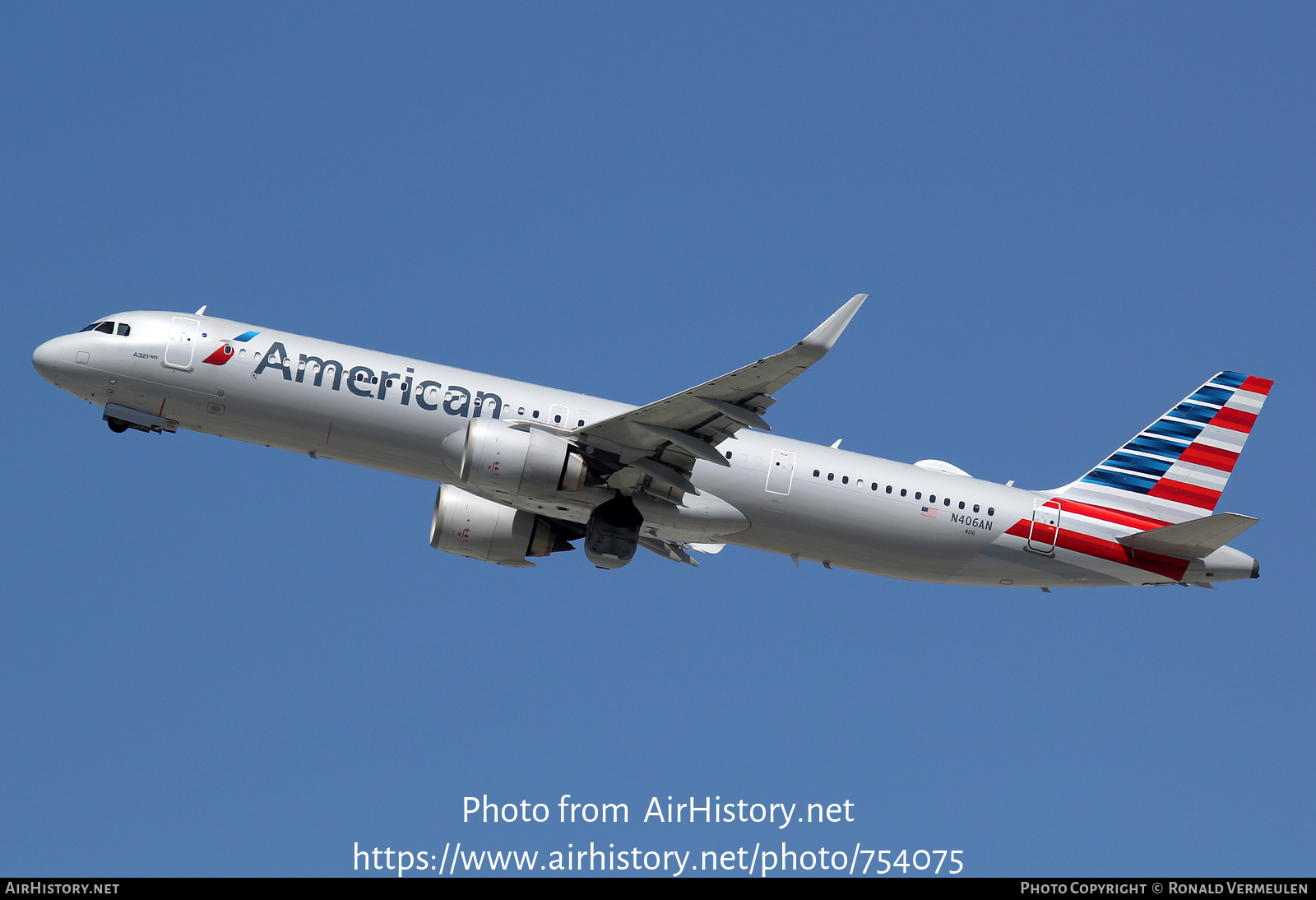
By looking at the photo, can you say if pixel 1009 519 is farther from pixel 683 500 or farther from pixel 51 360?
pixel 51 360

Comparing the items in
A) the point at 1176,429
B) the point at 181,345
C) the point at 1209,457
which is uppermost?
the point at 1176,429

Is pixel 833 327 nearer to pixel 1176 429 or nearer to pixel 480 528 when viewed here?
pixel 480 528

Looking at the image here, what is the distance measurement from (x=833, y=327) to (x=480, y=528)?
1358cm

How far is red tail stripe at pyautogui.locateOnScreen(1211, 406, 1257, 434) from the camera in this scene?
133 feet

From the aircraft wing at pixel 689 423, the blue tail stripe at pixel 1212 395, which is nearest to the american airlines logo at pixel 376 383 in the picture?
the aircraft wing at pixel 689 423

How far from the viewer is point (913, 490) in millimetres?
36906

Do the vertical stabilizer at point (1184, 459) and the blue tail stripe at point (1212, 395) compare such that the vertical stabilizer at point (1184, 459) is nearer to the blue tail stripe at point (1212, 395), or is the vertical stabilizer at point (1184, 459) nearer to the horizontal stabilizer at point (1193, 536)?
the blue tail stripe at point (1212, 395)

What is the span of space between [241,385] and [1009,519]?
2192 centimetres

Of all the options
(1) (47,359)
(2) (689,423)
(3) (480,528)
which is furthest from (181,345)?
(2) (689,423)

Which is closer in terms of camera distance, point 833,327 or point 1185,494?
point 833,327

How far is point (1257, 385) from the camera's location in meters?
40.9

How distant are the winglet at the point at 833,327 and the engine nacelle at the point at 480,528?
480 inches

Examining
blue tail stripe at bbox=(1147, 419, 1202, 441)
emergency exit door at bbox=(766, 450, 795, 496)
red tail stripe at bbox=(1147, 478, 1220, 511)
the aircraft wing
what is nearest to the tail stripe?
red tail stripe at bbox=(1147, 478, 1220, 511)
